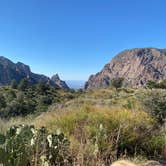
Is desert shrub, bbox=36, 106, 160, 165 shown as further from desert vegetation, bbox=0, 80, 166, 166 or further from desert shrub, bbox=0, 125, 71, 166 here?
desert shrub, bbox=0, 125, 71, 166

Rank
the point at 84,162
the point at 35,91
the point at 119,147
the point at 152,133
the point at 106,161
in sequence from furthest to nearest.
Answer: the point at 35,91 → the point at 152,133 → the point at 119,147 → the point at 106,161 → the point at 84,162

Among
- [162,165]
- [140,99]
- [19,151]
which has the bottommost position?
[162,165]

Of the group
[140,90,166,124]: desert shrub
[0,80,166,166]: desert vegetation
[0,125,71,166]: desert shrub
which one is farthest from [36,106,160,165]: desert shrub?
[140,90,166,124]: desert shrub

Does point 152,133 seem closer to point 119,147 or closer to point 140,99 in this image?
point 119,147

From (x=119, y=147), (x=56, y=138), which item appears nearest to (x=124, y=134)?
(x=119, y=147)

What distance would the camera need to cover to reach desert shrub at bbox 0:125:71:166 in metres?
5.19

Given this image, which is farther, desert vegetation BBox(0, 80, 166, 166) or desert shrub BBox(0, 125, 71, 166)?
desert vegetation BBox(0, 80, 166, 166)

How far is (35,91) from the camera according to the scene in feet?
194

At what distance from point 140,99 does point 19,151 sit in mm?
9754

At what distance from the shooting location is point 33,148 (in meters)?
5.91

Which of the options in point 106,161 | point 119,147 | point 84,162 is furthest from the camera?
point 119,147

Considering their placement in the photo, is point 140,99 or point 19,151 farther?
point 140,99

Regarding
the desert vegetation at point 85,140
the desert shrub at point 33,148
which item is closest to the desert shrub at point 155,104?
the desert vegetation at point 85,140

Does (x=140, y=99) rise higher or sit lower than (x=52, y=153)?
higher
